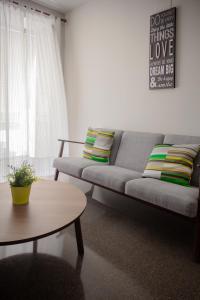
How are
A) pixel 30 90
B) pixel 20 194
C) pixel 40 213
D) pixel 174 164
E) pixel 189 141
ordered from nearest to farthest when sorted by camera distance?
pixel 40 213 → pixel 20 194 → pixel 174 164 → pixel 189 141 → pixel 30 90

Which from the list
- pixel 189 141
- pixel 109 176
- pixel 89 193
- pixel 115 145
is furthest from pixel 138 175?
pixel 89 193

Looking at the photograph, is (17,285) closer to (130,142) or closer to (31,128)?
(130,142)

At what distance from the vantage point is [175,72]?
8.30 ft

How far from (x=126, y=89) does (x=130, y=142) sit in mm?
723

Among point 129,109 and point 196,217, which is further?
point 129,109

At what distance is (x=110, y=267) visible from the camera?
157 centimetres

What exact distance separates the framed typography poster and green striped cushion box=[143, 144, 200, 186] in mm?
766

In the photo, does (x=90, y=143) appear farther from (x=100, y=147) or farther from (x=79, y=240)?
(x=79, y=240)

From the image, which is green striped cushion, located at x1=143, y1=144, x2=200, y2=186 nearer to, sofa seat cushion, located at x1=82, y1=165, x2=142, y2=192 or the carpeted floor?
sofa seat cushion, located at x1=82, y1=165, x2=142, y2=192

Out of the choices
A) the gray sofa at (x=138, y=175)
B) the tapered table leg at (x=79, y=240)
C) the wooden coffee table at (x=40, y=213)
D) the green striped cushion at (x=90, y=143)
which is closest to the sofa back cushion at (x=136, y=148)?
the gray sofa at (x=138, y=175)

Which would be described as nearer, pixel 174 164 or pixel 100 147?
pixel 174 164

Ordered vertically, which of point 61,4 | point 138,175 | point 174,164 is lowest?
point 138,175

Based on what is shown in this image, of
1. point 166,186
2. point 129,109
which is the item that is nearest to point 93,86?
point 129,109

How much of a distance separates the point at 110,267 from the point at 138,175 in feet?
3.17
